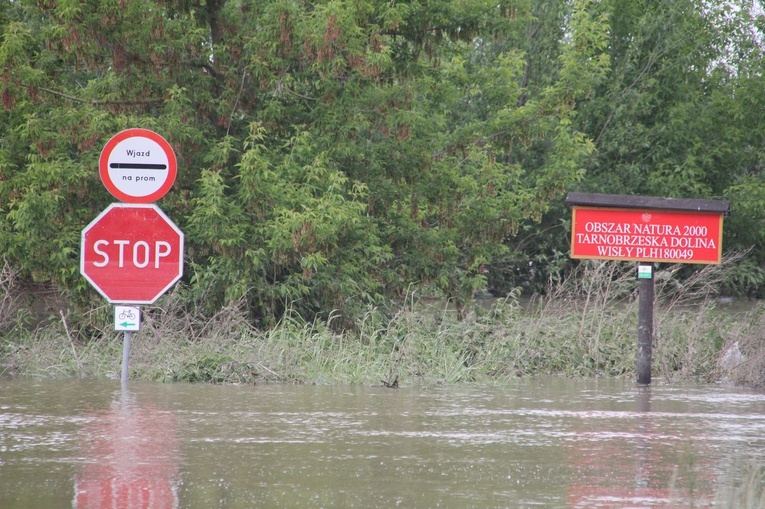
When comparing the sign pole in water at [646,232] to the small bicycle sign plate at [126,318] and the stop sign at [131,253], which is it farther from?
the small bicycle sign plate at [126,318]

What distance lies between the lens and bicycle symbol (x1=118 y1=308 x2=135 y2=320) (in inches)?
391

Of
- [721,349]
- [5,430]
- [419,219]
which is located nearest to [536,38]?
[419,219]

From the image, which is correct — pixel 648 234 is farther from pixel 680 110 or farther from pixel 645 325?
pixel 680 110

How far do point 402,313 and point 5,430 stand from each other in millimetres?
7447

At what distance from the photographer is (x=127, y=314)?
9.98m

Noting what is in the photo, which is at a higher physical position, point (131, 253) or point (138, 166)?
point (138, 166)

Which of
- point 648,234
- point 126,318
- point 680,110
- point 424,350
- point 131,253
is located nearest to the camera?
point 126,318

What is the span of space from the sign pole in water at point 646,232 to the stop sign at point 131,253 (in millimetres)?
4186

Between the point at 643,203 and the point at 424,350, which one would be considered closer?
the point at 643,203

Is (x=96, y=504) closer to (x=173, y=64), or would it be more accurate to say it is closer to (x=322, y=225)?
(x=322, y=225)

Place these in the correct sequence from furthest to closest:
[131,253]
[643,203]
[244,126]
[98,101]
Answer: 1. [244,126]
2. [98,101]
3. [643,203]
4. [131,253]

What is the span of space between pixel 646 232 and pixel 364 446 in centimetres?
562

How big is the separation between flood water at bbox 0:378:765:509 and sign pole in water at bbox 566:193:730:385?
5.87 ft

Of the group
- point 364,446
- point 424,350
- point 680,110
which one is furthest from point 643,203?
point 680,110
